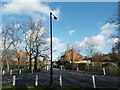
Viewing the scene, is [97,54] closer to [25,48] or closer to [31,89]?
[25,48]

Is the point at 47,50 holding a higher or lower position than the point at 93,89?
higher

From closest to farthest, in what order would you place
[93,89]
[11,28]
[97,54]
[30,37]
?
[93,89] < [30,37] < [11,28] < [97,54]

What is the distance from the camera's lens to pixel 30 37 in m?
29.6

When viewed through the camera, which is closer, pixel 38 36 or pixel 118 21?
pixel 118 21

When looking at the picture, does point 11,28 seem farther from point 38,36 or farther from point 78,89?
point 78,89

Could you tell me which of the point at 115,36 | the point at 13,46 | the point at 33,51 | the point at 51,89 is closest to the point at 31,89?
the point at 51,89

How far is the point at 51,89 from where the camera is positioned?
29.0 feet

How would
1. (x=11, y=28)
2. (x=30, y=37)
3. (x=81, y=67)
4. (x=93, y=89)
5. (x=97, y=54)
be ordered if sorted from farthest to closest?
1. (x=97, y=54)
2. (x=81, y=67)
3. (x=11, y=28)
4. (x=30, y=37)
5. (x=93, y=89)

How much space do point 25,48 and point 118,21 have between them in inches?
825

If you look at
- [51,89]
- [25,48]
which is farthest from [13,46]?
[51,89]

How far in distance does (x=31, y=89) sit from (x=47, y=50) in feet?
70.7

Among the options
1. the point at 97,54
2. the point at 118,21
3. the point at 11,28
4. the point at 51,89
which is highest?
the point at 11,28

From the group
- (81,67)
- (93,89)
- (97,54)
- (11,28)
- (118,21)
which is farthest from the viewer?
(97,54)

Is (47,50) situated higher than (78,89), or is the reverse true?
(47,50)
